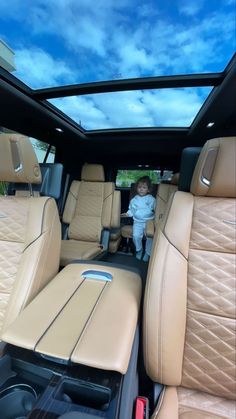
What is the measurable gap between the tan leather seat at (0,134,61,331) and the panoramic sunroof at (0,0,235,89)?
0.58m

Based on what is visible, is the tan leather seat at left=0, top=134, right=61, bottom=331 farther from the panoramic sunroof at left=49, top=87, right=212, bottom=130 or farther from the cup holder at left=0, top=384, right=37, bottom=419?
the panoramic sunroof at left=49, top=87, right=212, bottom=130

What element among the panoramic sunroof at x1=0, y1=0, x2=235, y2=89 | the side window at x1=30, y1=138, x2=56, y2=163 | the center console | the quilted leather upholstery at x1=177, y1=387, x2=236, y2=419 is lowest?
the quilted leather upholstery at x1=177, y1=387, x2=236, y2=419

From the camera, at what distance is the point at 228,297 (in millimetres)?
753

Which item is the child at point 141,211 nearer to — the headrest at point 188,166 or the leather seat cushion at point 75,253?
the leather seat cushion at point 75,253

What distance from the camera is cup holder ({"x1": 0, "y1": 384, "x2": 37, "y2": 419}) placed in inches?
23.9

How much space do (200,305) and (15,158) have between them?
1.07 meters

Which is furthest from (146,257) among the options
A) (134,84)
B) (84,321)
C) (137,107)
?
(84,321)

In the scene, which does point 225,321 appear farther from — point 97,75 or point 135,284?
point 97,75

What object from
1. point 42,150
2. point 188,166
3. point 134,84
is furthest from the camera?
point 42,150

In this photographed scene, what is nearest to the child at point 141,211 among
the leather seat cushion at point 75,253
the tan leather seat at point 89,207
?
the tan leather seat at point 89,207

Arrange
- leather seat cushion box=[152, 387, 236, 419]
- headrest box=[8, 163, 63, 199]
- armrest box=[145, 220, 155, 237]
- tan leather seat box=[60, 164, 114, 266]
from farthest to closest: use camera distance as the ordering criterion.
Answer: tan leather seat box=[60, 164, 114, 266]
armrest box=[145, 220, 155, 237]
headrest box=[8, 163, 63, 199]
leather seat cushion box=[152, 387, 236, 419]

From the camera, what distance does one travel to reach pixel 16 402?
618mm

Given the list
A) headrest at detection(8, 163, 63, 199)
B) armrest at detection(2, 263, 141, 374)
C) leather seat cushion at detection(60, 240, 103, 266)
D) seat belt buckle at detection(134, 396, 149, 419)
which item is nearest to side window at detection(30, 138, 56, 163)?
leather seat cushion at detection(60, 240, 103, 266)

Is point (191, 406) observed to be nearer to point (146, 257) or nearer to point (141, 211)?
point (146, 257)
